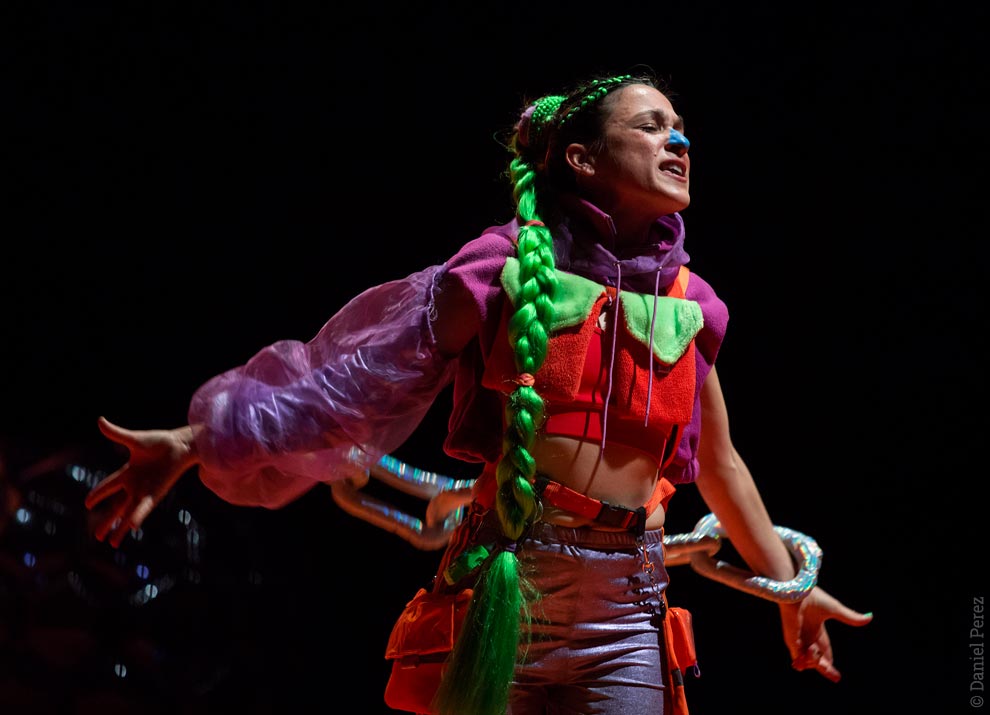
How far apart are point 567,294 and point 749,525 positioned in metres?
0.56

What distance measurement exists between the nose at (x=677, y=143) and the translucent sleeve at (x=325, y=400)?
408mm

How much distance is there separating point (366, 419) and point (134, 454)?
0.33 m

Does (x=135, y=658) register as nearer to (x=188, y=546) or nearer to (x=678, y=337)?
(x=188, y=546)

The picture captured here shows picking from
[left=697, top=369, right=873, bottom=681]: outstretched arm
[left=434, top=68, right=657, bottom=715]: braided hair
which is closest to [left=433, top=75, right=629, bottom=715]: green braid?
[left=434, top=68, right=657, bottom=715]: braided hair

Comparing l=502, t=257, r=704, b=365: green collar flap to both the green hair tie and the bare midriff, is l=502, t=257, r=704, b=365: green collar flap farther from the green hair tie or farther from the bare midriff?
the green hair tie

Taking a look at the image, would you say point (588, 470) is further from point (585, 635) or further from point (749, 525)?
point (749, 525)

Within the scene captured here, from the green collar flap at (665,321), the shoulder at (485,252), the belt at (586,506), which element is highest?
the shoulder at (485,252)

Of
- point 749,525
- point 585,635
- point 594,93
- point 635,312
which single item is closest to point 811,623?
point 749,525

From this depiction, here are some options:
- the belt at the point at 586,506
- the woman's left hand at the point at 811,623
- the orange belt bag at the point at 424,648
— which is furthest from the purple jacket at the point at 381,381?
the woman's left hand at the point at 811,623

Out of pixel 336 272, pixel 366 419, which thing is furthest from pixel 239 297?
pixel 366 419

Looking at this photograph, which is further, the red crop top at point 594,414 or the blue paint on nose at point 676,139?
the blue paint on nose at point 676,139

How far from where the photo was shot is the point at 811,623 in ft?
6.20

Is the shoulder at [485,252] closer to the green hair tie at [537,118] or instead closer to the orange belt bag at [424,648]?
the green hair tie at [537,118]

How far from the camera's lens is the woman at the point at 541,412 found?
4.86 ft
